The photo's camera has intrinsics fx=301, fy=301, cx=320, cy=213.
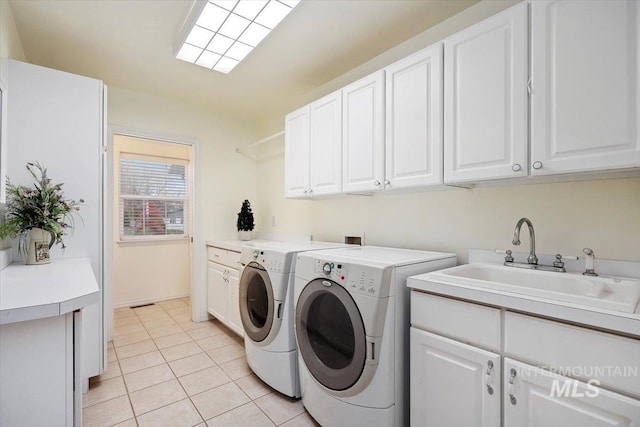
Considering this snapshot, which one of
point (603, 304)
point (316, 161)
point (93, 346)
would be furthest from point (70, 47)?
point (603, 304)

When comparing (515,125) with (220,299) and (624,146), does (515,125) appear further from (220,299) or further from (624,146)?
(220,299)

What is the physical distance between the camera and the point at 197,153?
3.45 m

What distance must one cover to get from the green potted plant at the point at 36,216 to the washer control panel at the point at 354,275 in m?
1.69

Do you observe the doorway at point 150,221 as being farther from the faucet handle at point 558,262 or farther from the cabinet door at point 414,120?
the faucet handle at point 558,262

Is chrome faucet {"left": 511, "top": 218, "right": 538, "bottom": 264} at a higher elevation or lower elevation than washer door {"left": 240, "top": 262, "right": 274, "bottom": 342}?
higher

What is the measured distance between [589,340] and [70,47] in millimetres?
3483

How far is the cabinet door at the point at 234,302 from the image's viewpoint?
9.16 ft

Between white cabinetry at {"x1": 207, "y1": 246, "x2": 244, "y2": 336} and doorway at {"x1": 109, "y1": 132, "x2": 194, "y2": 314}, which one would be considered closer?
white cabinetry at {"x1": 207, "y1": 246, "x2": 244, "y2": 336}

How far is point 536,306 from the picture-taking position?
1.04m

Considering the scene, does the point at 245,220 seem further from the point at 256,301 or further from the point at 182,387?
the point at 182,387

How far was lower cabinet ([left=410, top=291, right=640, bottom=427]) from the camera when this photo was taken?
917 millimetres

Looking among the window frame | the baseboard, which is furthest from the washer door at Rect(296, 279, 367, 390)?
the baseboard

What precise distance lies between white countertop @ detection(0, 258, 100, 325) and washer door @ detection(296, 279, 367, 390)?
1.04 m

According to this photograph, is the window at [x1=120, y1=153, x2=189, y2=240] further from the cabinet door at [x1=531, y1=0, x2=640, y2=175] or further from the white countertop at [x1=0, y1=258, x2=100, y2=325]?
the cabinet door at [x1=531, y1=0, x2=640, y2=175]
